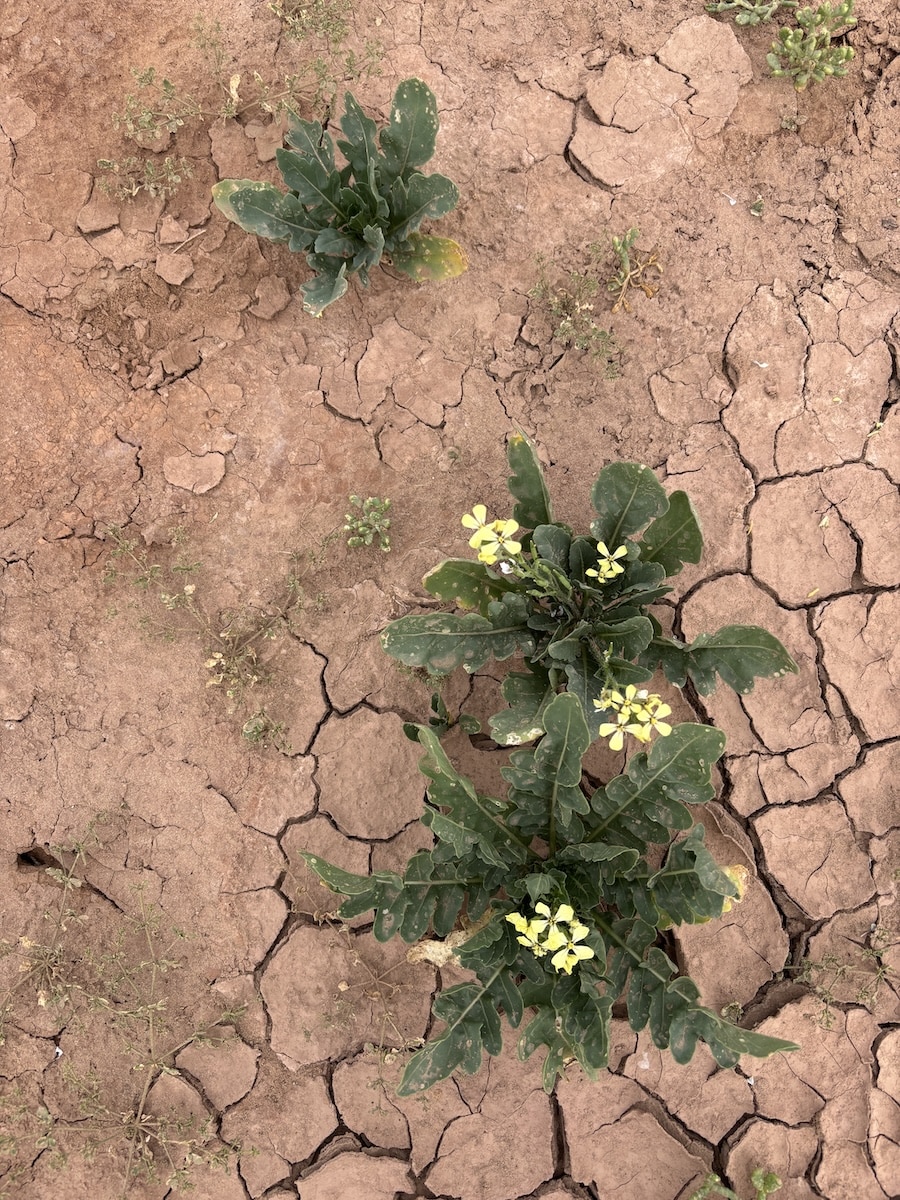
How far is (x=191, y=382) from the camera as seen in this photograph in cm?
355

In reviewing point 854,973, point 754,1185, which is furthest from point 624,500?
point 754,1185

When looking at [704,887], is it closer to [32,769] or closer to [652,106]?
[32,769]

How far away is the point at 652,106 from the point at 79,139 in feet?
7.23

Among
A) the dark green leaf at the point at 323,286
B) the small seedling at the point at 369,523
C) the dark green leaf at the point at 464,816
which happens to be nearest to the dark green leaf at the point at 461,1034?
the dark green leaf at the point at 464,816

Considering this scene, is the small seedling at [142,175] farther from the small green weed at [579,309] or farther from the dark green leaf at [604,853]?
the dark green leaf at [604,853]

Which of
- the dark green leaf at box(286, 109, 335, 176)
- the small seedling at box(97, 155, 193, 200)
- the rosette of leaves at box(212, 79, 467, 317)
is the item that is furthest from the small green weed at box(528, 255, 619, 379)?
the small seedling at box(97, 155, 193, 200)

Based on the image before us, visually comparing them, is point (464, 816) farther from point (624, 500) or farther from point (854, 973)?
point (854, 973)

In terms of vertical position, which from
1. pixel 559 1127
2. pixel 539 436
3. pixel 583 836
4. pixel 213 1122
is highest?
pixel 539 436

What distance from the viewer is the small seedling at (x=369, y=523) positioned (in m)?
3.46

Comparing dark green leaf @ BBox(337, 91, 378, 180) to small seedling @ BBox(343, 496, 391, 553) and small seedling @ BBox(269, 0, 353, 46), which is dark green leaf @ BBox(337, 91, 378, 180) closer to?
small seedling @ BBox(269, 0, 353, 46)

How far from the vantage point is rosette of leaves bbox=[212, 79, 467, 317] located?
3.28 meters

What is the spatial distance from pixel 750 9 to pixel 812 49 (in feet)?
0.99

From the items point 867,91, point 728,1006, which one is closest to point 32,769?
point 728,1006

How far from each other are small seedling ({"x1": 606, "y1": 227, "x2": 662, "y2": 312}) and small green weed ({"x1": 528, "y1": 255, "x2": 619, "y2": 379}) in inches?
2.8
